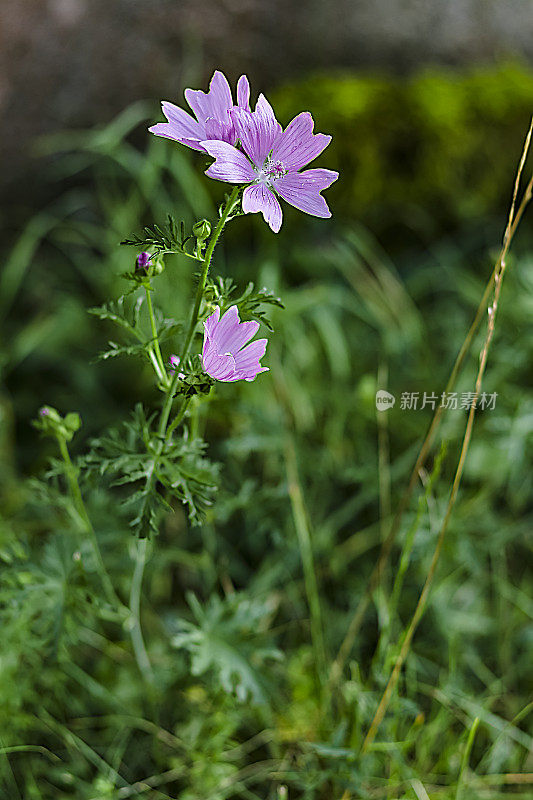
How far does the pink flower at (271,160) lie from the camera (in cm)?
63

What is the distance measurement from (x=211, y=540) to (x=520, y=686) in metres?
0.63

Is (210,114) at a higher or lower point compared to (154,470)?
higher

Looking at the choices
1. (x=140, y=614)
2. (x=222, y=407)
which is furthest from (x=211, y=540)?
(x=222, y=407)

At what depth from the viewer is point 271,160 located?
0.67 m

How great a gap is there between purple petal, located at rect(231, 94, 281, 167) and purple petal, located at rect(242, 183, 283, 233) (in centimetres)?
3

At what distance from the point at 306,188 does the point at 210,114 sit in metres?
0.13

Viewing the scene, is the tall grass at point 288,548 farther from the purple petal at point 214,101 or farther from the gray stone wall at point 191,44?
the purple petal at point 214,101

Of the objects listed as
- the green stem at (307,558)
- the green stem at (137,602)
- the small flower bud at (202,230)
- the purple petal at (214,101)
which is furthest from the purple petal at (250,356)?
the green stem at (307,558)

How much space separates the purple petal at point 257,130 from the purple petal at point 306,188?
0.03 metres

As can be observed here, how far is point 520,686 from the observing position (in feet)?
4.59

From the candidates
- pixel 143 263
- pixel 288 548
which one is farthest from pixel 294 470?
pixel 143 263

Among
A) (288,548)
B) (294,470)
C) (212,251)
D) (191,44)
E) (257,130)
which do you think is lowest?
(288,548)

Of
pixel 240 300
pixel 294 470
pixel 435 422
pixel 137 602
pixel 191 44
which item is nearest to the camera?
pixel 240 300

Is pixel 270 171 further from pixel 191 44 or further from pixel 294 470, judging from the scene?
pixel 191 44
